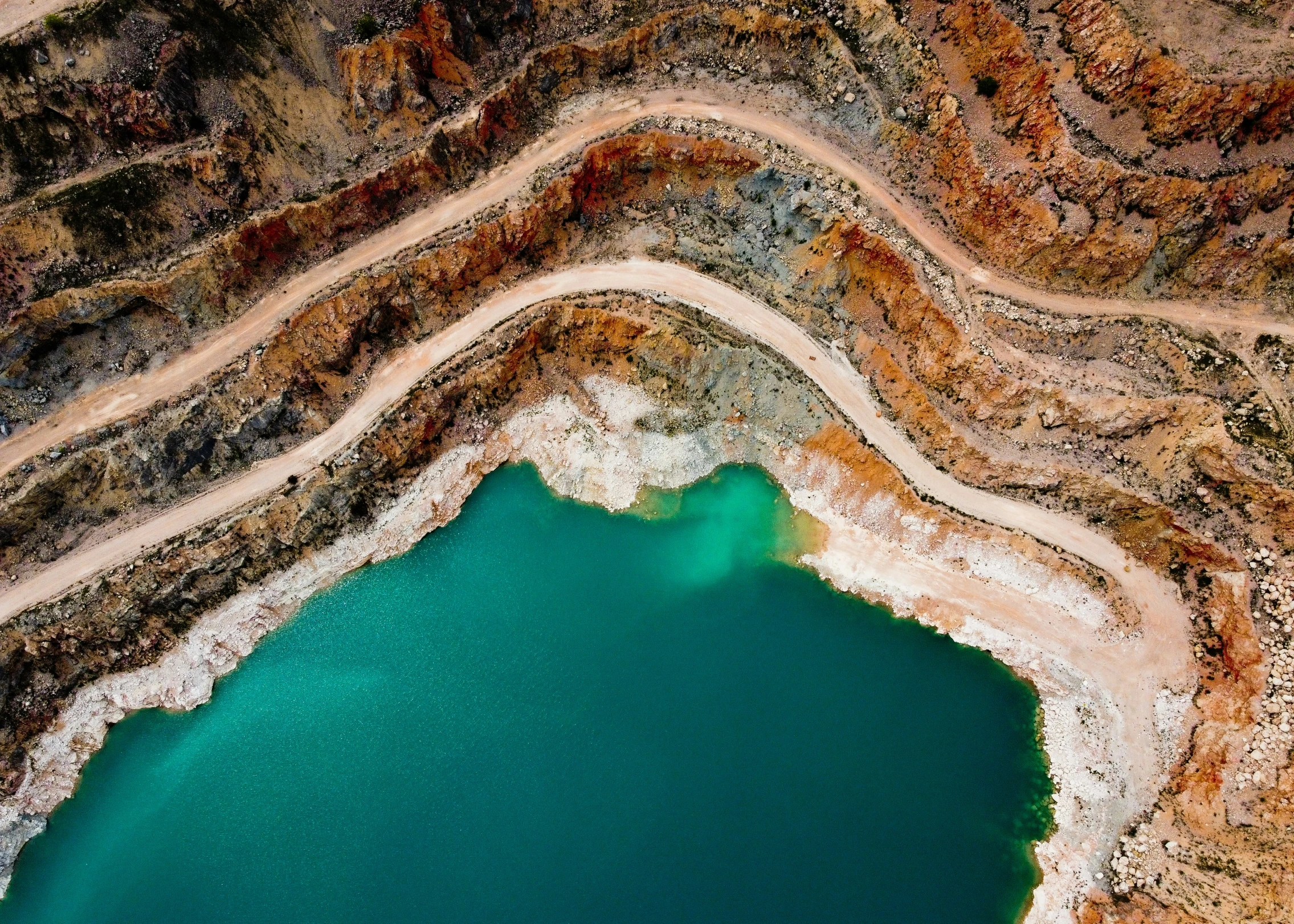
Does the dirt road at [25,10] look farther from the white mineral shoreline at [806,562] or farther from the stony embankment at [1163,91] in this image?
the stony embankment at [1163,91]

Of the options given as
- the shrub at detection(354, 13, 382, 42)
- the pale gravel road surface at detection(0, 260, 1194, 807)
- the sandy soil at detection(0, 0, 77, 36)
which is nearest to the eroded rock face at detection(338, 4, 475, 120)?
the shrub at detection(354, 13, 382, 42)

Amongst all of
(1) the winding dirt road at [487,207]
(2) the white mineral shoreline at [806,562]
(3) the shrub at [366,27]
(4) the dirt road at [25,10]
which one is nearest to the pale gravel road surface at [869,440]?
(2) the white mineral shoreline at [806,562]

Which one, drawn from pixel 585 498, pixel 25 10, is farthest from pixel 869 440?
pixel 25 10

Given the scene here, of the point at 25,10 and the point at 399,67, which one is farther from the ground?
the point at 399,67

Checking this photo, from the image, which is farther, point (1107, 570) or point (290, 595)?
point (290, 595)

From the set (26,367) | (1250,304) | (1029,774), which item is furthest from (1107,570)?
(26,367)

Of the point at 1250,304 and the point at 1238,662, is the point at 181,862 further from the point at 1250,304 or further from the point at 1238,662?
the point at 1250,304

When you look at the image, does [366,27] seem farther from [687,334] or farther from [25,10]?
[687,334]
